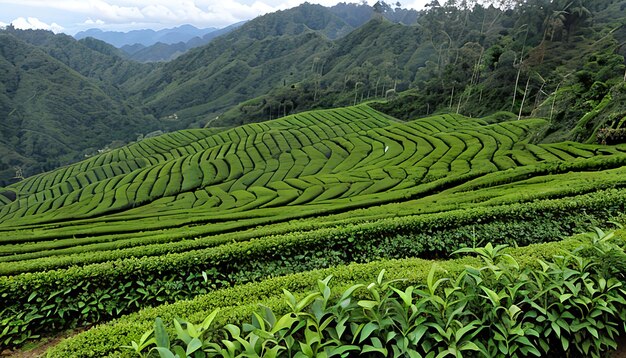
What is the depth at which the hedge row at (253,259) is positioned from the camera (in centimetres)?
708

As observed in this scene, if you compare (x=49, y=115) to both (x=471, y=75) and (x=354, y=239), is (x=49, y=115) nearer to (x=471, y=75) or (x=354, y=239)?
(x=471, y=75)

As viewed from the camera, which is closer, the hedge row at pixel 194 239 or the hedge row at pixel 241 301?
the hedge row at pixel 241 301

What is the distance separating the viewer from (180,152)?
201ft

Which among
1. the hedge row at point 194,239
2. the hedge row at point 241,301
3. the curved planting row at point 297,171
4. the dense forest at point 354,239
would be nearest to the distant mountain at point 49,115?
the dense forest at point 354,239

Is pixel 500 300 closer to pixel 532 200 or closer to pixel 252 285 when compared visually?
pixel 252 285

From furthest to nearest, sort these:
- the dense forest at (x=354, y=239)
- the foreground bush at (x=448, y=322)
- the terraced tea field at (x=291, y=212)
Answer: the terraced tea field at (x=291, y=212), the dense forest at (x=354, y=239), the foreground bush at (x=448, y=322)

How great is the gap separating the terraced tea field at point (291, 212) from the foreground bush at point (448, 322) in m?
4.28

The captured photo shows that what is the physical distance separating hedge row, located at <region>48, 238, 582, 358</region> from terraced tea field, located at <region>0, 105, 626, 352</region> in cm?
259

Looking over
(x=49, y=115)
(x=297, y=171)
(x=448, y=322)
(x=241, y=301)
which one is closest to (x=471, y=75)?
(x=297, y=171)

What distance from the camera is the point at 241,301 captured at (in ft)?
17.8

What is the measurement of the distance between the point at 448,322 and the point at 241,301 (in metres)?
2.91

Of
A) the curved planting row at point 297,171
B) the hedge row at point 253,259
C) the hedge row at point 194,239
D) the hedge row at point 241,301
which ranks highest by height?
the hedge row at point 241,301

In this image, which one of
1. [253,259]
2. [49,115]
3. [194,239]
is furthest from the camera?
[49,115]

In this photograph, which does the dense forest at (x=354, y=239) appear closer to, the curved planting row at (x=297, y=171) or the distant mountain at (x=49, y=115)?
the curved planting row at (x=297, y=171)
